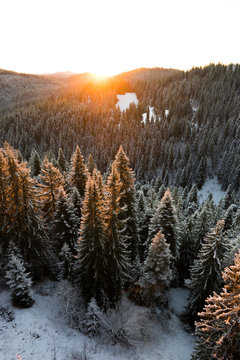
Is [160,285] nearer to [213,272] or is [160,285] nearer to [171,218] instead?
[213,272]

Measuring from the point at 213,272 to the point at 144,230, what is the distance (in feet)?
39.8

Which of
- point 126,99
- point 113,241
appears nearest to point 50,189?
point 113,241

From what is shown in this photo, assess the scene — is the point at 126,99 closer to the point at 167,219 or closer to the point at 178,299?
the point at 167,219

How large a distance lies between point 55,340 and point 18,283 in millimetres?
5569

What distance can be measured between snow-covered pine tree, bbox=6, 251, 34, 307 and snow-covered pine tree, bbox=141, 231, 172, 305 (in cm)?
1184

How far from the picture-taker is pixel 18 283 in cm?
1728

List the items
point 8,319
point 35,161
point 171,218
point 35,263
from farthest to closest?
point 35,161, point 171,218, point 35,263, point 8,319

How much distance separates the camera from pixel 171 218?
23531 mm

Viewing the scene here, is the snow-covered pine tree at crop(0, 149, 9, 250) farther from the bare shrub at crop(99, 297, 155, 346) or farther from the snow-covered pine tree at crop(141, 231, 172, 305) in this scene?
the snow-covered pine tree at crop(141, 231, 172, 305)

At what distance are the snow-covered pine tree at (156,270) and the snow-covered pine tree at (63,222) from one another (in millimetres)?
8524

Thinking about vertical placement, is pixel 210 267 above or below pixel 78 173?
below

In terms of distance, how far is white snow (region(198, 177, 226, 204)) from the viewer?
81363 mm

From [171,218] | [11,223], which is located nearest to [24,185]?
[11,223]

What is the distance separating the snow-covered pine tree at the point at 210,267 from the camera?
19219 millimetres
